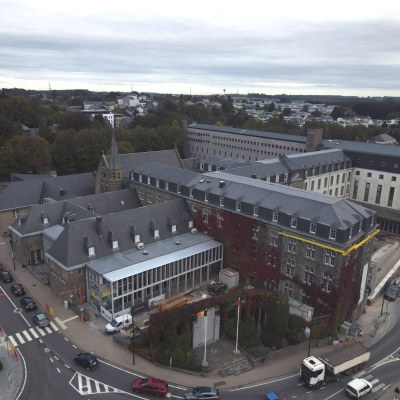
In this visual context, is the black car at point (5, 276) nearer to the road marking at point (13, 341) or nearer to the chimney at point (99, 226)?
the road marking at point (13, 341)

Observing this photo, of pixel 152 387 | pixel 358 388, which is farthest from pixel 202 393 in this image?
pixel 358 388

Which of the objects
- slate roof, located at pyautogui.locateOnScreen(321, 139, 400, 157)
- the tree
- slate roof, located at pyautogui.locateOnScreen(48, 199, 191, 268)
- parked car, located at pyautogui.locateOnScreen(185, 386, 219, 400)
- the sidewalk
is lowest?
the sidewalk

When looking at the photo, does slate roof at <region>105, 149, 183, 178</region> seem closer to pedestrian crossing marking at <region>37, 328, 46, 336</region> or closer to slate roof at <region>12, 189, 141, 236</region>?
slate roof at <region>12, 189, 141, 236</region>

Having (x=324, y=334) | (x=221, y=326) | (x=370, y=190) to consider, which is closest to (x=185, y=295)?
(x=221, y=326)

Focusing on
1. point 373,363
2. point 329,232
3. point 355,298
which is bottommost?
point 373,363

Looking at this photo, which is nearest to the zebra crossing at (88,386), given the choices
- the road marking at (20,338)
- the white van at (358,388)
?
the road marking at (20,338)

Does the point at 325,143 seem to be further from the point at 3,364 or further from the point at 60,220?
the point at 3,364

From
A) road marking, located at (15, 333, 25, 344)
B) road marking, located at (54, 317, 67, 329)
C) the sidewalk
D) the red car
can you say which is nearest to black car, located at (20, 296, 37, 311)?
the sidewalk
